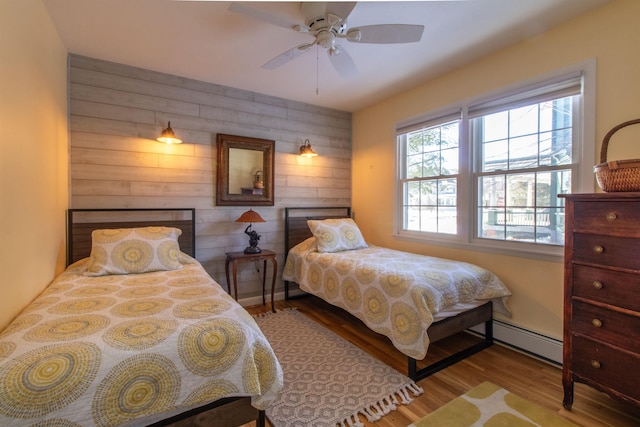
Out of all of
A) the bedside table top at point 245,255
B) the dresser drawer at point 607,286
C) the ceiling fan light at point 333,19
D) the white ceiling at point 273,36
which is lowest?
the bedside table top at point 245,255

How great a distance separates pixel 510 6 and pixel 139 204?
347cm

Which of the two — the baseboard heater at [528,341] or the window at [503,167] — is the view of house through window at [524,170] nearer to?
the window at [503,167]

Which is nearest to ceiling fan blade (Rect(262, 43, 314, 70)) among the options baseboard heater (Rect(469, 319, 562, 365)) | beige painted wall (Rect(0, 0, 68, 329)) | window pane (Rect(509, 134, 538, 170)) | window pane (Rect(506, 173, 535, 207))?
beige painted wall (Rect(0, 0, 68, 329))

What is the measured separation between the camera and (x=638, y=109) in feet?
6.04

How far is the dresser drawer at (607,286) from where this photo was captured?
148 centimetres

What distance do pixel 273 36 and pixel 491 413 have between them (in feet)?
9.72

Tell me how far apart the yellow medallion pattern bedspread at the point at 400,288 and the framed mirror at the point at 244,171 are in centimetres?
107

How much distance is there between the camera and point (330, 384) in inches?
76.8

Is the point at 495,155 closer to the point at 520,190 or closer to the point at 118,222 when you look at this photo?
the point at 520,190

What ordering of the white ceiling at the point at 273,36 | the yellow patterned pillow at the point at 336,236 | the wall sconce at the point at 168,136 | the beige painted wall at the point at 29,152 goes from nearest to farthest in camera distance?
the beige painted wall at the point at 29,152 → the white ceiling at the point at 273,36 → the wall sconce at the point at 168,136 → the yellow patterned pillow at the point at 336,236

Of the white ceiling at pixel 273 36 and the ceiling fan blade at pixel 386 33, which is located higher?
the white ceiling at pixel 273 36

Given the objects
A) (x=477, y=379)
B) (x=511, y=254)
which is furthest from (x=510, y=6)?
(x=477, y=379)

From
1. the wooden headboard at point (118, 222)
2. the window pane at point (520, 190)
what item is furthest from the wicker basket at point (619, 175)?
the wooden headboard at point (118, 222)

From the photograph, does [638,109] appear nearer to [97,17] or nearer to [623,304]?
[623,304]
